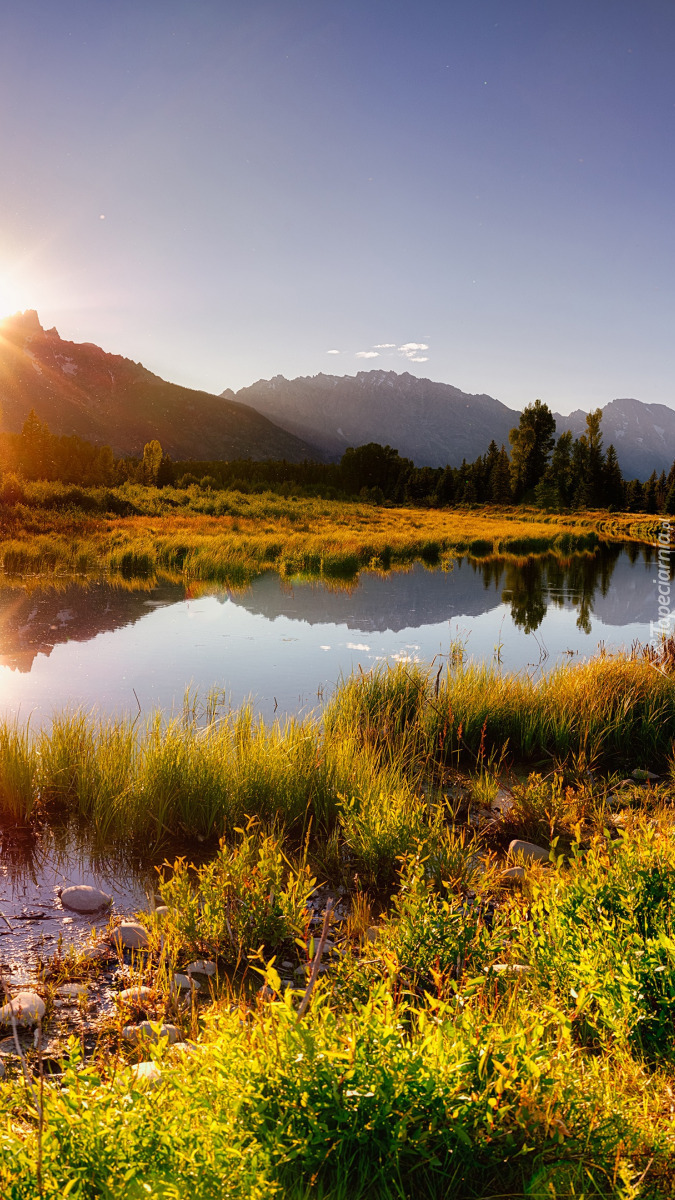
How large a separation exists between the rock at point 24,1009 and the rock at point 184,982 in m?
0.64

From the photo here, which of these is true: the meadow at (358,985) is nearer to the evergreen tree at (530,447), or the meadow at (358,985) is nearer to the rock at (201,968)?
the rock at (201,968)

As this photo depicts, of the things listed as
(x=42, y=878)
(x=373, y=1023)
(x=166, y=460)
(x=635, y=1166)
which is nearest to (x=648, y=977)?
(x=635, y=1166)

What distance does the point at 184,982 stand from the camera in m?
3.57

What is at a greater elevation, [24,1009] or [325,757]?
[325,757]

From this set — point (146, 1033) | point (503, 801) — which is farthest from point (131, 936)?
point (503, 801)

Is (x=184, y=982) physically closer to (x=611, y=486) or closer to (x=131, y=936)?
(x=131, y=936)

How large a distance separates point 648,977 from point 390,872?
2.42 m

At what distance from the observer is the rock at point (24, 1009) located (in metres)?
3.15

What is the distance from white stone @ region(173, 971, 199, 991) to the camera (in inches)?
138

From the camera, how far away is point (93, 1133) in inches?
69.1

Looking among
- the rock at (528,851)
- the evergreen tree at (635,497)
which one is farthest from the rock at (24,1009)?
the evergreen tree at (635,497)

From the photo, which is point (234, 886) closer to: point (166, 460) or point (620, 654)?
point (620, 654)

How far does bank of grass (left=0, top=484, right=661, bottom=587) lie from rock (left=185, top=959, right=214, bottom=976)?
17.4 m

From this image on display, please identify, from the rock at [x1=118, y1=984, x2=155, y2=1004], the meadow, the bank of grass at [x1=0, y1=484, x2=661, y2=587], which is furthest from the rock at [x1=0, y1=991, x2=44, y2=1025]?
the bank of grass at [x1=0, y1=484, x2=661, y2=587]
